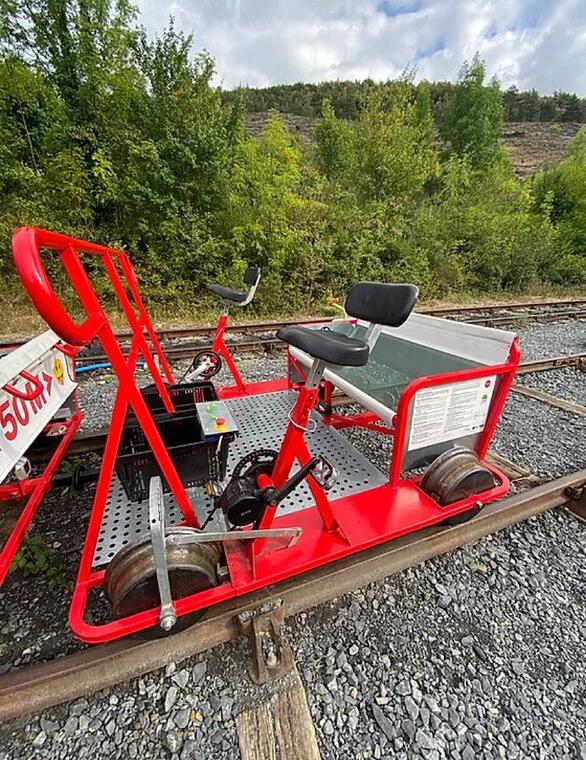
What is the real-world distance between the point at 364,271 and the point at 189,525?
10.8 m

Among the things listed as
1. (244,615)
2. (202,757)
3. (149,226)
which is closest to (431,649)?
(244,615)

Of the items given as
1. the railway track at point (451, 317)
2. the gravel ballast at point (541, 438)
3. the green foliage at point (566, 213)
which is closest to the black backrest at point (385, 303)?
the gravel ballast at point (541, 438)

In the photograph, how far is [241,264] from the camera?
924 cm

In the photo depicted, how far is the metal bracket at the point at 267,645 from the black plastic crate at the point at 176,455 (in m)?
0.78

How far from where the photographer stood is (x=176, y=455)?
6.35ft

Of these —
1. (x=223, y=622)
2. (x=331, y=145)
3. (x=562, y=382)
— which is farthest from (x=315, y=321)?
(x=331, y=145)

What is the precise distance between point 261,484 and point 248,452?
84cm

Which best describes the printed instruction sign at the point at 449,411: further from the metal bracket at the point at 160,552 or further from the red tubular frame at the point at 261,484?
the metal bracket at the point at 160,552

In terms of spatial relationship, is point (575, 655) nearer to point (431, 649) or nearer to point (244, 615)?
point (431, 649)

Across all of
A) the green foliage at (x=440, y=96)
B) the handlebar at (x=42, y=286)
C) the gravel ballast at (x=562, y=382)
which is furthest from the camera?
the green foliage at (x=440, y=96)

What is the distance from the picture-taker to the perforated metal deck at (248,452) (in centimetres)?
177

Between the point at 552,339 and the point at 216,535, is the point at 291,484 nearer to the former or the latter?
the point at 216,535

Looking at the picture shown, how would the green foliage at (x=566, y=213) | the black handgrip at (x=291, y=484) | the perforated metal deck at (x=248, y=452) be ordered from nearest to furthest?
the black handgrip at (x=291, y=484)
the perforated metal deck at (x=248, y=452)
the green foliage at (x=566, y=213)

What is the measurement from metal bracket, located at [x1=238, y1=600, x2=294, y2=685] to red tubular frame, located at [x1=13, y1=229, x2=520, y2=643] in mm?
170
